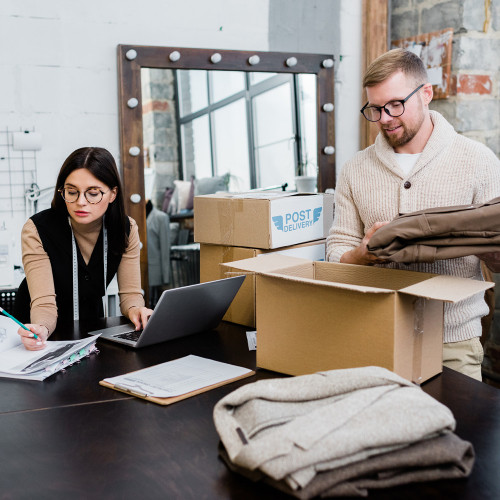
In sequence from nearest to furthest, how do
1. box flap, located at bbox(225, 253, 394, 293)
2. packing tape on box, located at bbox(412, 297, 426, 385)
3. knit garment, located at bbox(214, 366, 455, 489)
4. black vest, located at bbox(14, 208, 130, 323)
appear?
knit garment, located at bbox(214, 366, 455, 489) → packing tape on box, located at bbox(412, 297, 426, 385) → box flap, located at bbox(225, 253, 394, 293) → black vest, located at bbox(14, 208, 130, 323)

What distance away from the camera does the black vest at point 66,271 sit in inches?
83.4

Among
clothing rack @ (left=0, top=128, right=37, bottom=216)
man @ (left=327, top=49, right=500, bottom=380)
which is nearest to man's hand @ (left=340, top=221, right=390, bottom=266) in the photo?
man @ (left=327, top=49, right=500, bottom=380)

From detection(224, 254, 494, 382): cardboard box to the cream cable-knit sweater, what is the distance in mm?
400

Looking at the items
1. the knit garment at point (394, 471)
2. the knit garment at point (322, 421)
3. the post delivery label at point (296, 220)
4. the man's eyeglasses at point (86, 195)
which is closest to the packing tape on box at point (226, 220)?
the post delivery label at point (296, 220)

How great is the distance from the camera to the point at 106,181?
6.90 feet

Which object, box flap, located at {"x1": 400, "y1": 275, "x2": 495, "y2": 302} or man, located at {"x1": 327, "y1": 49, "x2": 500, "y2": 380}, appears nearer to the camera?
box flap, located at {"x1": 400, "y1": 275, "x2": 495, "y2": 302}

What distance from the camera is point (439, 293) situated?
1183mm

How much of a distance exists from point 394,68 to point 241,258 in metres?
0.76

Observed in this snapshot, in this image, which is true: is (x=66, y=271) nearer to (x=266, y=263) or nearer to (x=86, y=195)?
(x=86, y=195)

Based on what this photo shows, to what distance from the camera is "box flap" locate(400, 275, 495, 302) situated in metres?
1.16

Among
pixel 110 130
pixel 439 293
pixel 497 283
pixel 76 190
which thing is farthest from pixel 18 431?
pixel 497 283

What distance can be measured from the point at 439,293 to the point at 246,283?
860mm

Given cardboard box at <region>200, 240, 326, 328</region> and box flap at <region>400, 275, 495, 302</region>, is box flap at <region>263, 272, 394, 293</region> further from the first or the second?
cardboard box at <region>200, 240, 326, 328</region>

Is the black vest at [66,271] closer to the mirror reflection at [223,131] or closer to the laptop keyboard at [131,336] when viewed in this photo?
the laptop keyboard at [131,336]
